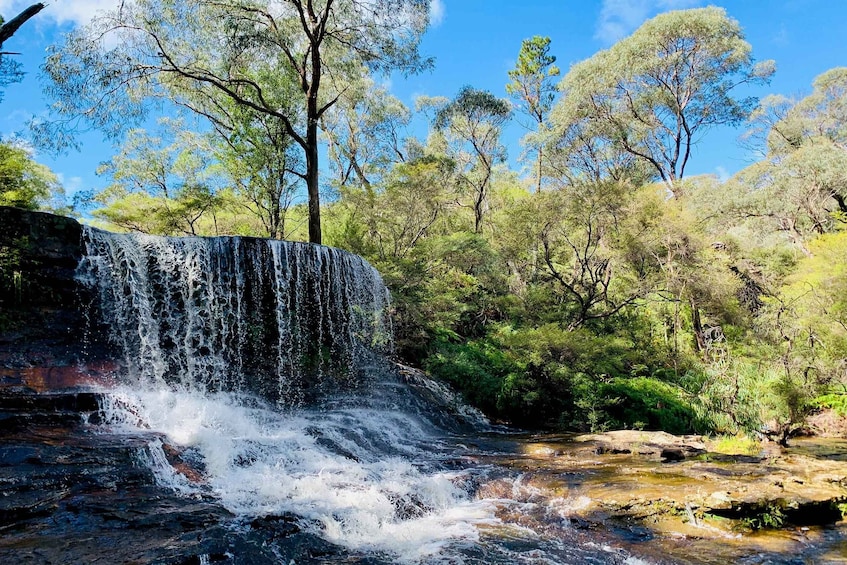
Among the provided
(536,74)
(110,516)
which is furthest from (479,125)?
(110,516)

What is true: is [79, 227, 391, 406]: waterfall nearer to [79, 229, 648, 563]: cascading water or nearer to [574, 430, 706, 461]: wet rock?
[79, 229, 648, 563]: cascading water

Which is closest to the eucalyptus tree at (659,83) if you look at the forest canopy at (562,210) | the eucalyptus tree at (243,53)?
the forest canopy at (562,210)

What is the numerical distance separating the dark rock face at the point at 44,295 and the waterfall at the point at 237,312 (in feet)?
0.97

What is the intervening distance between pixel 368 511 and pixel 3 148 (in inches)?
565

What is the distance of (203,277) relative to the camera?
1054cm

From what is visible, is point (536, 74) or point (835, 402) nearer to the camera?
point (835, 402)

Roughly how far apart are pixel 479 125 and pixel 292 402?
57.8ft

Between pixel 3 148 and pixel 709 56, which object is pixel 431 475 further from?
pixel 709 56

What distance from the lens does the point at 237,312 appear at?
35.9ft

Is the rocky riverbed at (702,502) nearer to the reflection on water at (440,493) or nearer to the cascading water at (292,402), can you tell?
the reflection on water at (440,493)

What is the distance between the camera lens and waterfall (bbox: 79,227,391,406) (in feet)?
31.5

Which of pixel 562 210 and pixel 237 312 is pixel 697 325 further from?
pixel 237 312

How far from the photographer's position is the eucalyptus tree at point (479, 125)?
2323 cm

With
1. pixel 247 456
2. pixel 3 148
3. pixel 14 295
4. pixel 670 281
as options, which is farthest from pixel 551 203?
pixel 3 148
